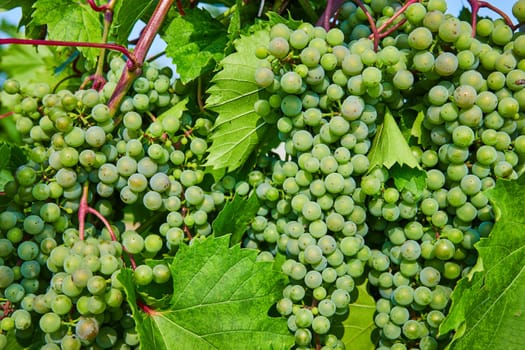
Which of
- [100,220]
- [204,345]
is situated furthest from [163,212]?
[204,345]

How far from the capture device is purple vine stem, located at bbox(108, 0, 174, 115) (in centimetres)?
Result: 123

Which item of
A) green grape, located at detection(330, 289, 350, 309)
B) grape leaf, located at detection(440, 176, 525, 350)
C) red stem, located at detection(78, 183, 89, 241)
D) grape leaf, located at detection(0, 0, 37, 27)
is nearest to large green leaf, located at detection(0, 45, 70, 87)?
grape leaf, located at detection(0, 0, 37, 27)

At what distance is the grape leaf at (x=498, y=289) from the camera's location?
0.97 m

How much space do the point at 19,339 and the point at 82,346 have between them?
15 cm

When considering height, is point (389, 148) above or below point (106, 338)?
above

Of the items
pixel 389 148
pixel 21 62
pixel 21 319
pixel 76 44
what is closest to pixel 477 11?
pixel 389 148

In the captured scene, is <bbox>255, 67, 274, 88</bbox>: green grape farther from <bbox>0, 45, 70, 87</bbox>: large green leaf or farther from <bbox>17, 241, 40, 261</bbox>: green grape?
<bbox>0, 45, 70, 87</bbox>: large green leaf

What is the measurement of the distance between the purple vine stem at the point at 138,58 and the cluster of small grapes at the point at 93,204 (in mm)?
17

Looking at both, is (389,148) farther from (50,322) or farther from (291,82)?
(50,322)

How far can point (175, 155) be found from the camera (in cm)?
122

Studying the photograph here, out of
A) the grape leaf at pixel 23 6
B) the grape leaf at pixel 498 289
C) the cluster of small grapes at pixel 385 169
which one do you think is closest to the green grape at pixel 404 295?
the cluster of small grapes at pixel 385 169

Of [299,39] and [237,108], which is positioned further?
[237,108]

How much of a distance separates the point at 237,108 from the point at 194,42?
208mm

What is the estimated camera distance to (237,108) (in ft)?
4.09
